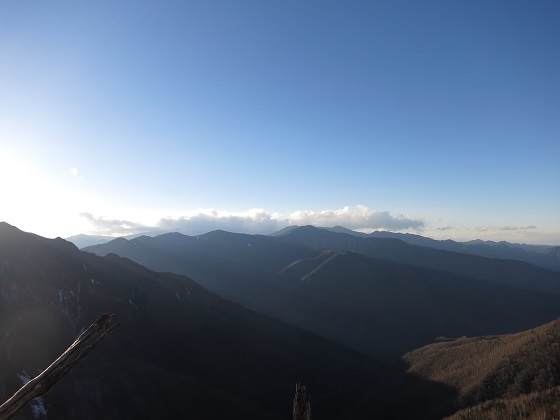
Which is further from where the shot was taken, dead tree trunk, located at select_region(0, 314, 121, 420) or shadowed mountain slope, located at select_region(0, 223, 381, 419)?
shadowed mountain slope, located at select_region(0, 223, 381, 419)

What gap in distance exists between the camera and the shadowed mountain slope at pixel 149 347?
69.4 meters

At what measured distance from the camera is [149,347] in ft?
329

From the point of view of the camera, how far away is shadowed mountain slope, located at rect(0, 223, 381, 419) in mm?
69438

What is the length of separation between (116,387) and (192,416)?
16.5 m

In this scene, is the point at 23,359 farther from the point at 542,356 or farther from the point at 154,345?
the point at 542,356

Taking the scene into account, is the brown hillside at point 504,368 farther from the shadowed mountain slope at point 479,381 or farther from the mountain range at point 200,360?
the mountain range at point 200,360

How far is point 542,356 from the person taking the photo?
171 feet

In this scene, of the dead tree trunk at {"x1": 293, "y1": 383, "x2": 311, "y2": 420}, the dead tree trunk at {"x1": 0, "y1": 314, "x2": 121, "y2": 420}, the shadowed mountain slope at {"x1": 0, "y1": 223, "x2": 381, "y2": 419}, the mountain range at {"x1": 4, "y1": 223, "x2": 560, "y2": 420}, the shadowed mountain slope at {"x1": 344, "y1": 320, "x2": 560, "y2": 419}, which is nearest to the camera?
the dead tree trunk at {"x1": 0, "y1": 314, "x2": 121, "y2": 420}

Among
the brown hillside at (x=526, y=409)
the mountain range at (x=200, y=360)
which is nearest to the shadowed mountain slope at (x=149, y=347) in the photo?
the mountain range at (x=200, y=360)

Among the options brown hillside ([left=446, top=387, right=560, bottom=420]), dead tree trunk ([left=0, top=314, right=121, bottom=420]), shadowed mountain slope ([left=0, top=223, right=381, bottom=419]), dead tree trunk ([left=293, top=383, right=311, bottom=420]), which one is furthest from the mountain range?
dead tree trunk ([left=0, top=314, right=121, bottom=420])

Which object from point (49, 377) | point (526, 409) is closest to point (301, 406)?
point (49, 377)

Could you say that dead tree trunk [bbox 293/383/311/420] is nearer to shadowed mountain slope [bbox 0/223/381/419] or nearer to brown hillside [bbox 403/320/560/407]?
brown hillside [bbox 403/320/560/407]

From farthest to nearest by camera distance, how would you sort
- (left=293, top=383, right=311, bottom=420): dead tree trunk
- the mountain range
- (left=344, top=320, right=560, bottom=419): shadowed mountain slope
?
1. the mountain range
2. (left=344, top=320, right=560, bottom=419): shadowed mountain slope
3. (left=293, top=383, right=311, bottom=420): dead tree trunk

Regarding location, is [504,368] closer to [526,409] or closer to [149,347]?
[526,409]
